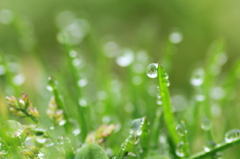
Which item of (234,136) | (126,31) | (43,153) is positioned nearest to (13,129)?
(43,153)

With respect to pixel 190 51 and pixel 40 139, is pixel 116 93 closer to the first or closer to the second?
pixel 40 139

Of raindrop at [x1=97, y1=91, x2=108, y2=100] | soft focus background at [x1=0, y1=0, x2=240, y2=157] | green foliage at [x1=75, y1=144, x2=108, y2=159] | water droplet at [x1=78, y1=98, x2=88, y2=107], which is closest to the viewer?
green foliage at [x1=75, y1=144, x2=108, y2=159]

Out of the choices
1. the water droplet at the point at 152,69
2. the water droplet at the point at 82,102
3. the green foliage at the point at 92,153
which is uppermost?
the water droplet at the point at 152,69

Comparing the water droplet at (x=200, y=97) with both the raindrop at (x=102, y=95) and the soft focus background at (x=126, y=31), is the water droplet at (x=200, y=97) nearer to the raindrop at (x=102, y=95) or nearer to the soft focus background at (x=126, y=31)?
the raindrop at (x=102, y=95)

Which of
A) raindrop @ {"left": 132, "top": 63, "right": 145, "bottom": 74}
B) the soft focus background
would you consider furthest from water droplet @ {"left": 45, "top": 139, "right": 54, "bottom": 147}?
the soft focus background

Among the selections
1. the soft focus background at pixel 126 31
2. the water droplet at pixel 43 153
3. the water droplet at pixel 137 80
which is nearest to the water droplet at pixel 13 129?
the water droplet at pixel 43 153

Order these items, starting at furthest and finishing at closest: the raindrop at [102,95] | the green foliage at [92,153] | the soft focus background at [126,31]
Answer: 1. the soft focus background at [126,31]
2. the raindrop at [102,95]
3. the green foliage at [92,153]

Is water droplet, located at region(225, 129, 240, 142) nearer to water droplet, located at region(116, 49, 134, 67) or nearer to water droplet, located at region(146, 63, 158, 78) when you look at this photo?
water droplet, located at region(146, 63, 158, 78)

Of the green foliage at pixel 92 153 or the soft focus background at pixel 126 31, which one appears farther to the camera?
the soft focus background at pixel 126 31
